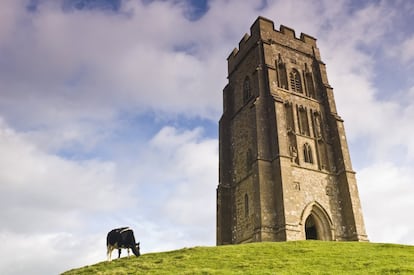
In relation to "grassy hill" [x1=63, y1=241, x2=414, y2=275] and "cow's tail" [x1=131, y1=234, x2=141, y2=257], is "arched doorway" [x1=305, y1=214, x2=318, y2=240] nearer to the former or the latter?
"grassy hill" [x1=63, y1=241, x2=414, y2=275]

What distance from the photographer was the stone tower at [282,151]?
29355 millimetres

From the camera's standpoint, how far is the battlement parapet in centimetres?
3856

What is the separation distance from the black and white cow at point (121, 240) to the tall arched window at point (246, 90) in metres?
21.3

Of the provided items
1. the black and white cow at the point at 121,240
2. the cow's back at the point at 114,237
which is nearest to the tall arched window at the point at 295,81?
the black and white cow at the point at 121,240

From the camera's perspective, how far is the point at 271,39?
38406mm

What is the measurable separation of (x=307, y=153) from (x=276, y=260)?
58.0 ft

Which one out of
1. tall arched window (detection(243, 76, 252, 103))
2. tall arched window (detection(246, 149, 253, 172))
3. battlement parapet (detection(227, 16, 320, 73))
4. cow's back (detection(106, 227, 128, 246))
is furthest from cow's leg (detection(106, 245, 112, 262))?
battlement parapet (detection(227, 16, 320, 73))

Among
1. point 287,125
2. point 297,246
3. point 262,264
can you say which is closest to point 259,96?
point 287,125

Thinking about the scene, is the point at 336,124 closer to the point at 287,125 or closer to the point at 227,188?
the point at 287,125

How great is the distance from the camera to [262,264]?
16.4 metres

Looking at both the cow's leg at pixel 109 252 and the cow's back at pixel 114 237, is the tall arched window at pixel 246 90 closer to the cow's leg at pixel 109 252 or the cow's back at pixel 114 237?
the cow's back at pixel 114 237

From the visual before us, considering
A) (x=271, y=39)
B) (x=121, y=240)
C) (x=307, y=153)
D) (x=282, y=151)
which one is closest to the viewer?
(x=121, y=240)

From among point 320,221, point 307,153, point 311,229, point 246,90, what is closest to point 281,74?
point 246,90

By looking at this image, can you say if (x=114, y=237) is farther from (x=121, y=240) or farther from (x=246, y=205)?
(x=246, y=205)
